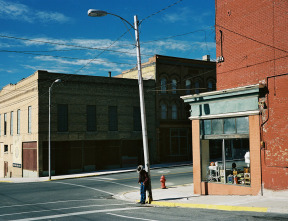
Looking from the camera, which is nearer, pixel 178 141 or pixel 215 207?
pixel 215 207

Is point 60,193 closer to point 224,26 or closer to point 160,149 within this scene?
point 224,26

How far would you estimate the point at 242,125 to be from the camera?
1591 centimetres

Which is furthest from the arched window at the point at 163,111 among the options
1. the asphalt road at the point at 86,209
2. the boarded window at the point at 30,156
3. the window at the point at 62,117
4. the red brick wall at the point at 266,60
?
the red brick wall at the point at 266,60

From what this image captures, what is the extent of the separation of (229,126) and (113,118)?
24.0 meters

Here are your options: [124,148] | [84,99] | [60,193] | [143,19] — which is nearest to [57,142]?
[84,99]

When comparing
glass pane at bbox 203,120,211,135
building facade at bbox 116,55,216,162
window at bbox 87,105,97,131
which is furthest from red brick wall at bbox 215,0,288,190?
building facade at bbox 116,55,216,162

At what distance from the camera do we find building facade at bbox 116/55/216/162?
42.2 meters

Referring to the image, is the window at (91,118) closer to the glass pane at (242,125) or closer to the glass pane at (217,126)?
the glass pane at (217,126)

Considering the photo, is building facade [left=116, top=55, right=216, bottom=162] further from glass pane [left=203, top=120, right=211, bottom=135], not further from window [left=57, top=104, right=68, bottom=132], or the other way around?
Result: glass pane [left=203, top=120, right=211, bottom=135]

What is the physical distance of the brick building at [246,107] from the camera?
48.0ft

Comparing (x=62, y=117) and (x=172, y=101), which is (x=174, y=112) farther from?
(x=62, y=117)

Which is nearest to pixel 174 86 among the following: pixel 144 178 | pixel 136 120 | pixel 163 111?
pixel 163 111

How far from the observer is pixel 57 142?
35938mm

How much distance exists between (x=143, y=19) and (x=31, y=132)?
78.1 ft
